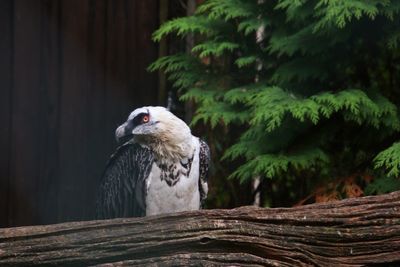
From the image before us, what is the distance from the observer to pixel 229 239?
290cm

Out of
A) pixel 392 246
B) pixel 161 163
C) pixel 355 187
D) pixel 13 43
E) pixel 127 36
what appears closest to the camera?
pixel 392 246

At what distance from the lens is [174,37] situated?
5430mm

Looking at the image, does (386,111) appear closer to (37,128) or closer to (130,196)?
(130,196)

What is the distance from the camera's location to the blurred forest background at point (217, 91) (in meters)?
4.36

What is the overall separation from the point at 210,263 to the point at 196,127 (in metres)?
2.56

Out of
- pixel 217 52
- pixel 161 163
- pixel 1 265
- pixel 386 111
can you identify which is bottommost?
pixel 1 265

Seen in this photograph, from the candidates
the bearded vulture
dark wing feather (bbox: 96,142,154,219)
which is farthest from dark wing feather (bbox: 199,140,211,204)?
dark wing feather (bbox: 96,142,154,219)

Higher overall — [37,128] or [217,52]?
[217,52]

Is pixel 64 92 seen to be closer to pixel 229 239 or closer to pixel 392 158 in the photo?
pixel 392 158

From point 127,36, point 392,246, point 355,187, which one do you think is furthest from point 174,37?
point 392,246

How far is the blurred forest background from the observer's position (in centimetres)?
436

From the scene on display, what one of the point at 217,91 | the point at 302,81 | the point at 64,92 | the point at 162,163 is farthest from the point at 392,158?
the point at 64,92

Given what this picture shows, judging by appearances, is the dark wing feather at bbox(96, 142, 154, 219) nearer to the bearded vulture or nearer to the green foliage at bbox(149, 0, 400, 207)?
the bearded vulture

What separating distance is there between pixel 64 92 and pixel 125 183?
3.50ft
